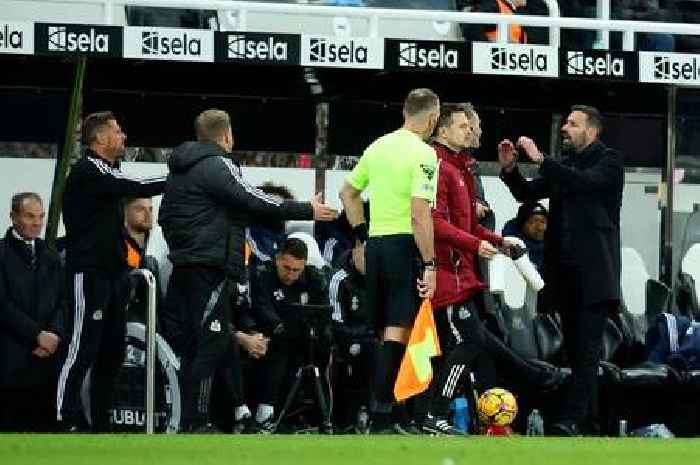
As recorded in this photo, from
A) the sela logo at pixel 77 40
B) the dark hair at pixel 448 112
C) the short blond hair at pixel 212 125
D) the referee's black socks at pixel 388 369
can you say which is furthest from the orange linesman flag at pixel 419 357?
the sela logo at pixel 77 40

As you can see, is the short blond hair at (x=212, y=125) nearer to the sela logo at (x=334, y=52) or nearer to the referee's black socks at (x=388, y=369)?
the referee's black socks at (x=388, y=369)

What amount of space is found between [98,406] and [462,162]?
275 cm

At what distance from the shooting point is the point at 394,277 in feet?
43.1

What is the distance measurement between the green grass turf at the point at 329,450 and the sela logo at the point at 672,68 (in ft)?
13.9

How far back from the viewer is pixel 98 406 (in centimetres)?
1400

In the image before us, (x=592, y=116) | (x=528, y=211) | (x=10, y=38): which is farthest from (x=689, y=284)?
(x=10, y=38)

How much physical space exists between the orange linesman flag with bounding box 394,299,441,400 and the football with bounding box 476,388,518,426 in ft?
6.33

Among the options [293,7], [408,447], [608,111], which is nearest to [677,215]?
[608,111]

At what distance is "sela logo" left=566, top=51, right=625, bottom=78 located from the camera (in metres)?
16.0

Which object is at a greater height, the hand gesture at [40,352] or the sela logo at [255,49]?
the sela logo at [255,49]

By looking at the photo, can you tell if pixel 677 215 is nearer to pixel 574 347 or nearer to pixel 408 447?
pixel 574 347

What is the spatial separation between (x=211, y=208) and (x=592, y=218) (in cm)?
289

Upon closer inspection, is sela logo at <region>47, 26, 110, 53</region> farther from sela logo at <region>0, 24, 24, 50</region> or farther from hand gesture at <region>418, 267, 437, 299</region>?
hand gesture at <region>418, 267, 437, 299</region>

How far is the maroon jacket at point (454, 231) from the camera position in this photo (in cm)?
1341
